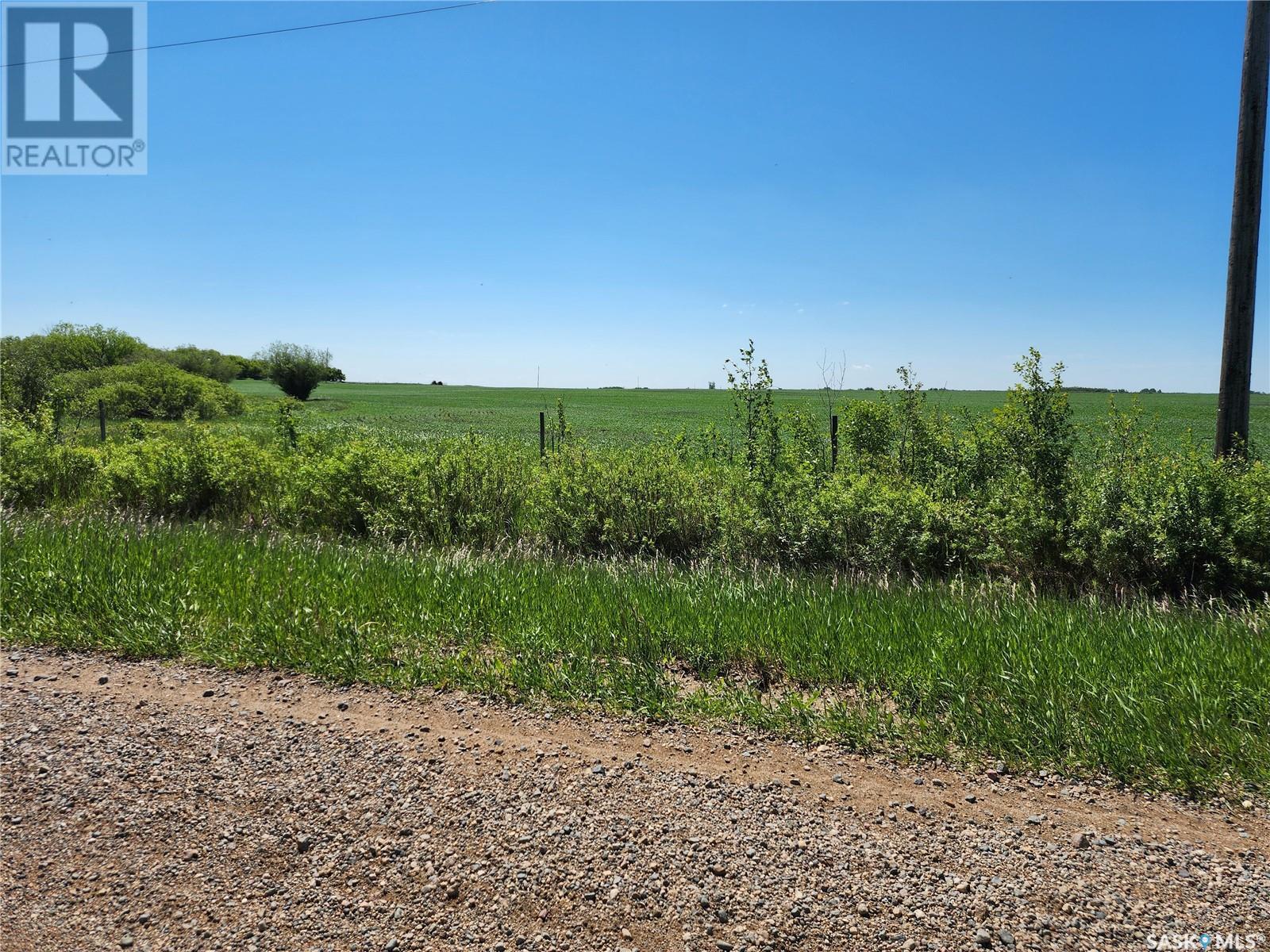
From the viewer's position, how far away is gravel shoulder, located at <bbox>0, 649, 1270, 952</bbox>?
2.33 metres

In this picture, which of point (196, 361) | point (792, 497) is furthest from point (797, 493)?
point (196, 361)

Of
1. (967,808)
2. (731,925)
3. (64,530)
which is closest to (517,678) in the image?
(731,925)

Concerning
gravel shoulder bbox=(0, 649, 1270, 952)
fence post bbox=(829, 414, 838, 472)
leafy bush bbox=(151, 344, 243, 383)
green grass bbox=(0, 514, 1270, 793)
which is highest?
leafy bush bbox=(151, 344, 243, 383)

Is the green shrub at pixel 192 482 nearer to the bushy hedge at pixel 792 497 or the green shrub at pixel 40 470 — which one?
the bushy hedge at pixel 792 497

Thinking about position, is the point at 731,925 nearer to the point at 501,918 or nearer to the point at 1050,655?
the point at 501,918

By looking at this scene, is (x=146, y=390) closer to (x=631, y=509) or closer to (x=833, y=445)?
(x=631, y=509)

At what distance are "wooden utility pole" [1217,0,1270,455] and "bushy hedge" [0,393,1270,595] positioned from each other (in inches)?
28.8

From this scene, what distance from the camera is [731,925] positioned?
7.63ft

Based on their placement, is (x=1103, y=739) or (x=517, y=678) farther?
(x=517, y=678)

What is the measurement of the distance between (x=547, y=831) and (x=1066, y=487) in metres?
6.02

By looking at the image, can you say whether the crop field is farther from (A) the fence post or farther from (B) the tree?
(B) the tree

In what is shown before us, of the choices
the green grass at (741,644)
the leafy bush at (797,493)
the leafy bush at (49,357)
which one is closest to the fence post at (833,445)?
the leafy bush at (797,493)

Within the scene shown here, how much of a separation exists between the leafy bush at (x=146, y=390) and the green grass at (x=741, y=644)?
31.8 metres

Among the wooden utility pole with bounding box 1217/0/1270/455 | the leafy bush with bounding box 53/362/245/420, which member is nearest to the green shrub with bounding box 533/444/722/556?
the wooden utility pole with bounding box 1217/0/1270/455
